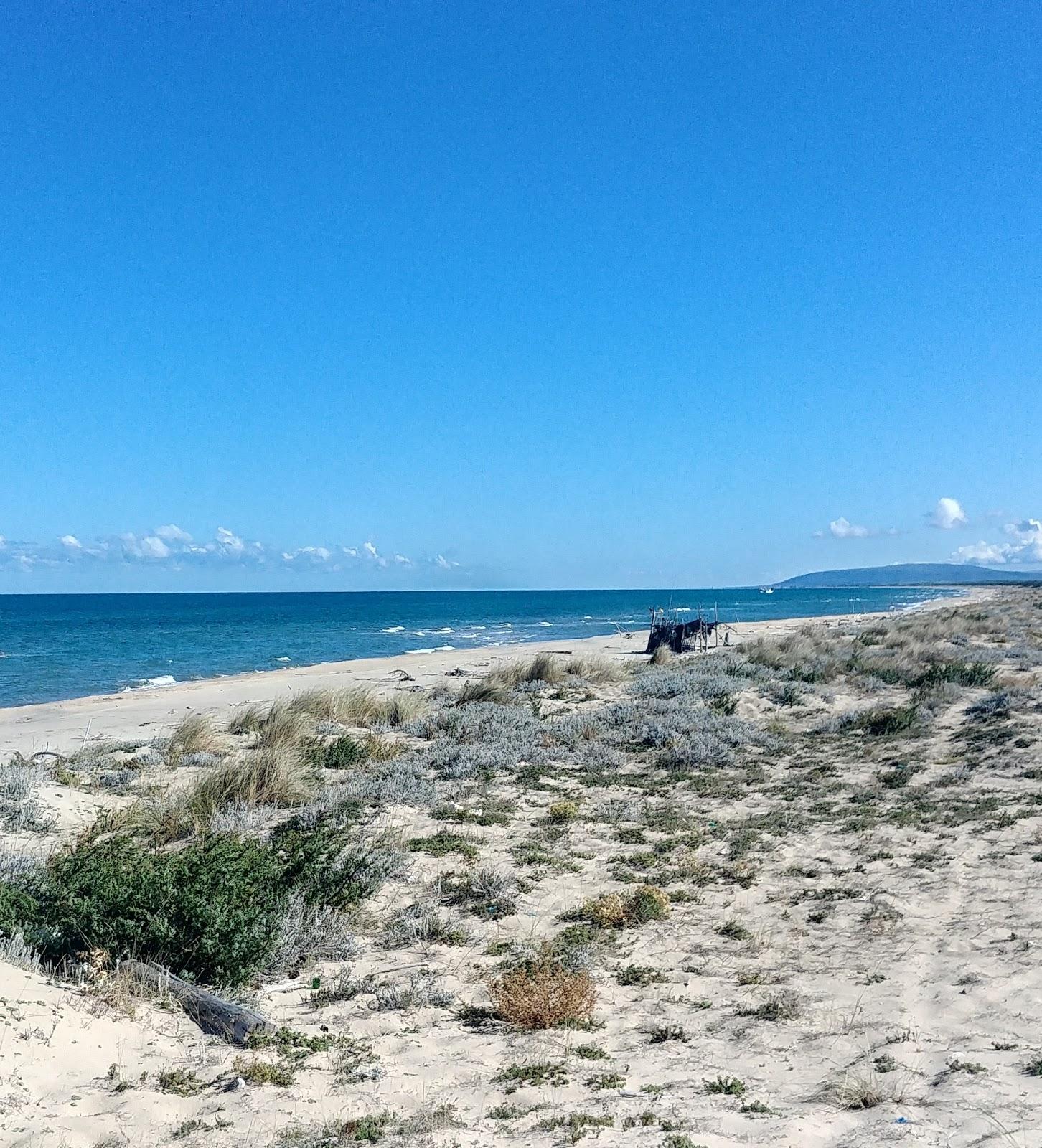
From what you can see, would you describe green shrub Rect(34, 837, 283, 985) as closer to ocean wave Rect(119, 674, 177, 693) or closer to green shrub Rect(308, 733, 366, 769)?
green shrub Rect(308, 733, 366, 769)

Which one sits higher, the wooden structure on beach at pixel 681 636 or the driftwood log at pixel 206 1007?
the wooden structure on beach at pixel 681 636

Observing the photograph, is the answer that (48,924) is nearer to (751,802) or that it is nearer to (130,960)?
(130,960)

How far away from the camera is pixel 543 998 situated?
5.32 meters

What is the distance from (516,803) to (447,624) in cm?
5905

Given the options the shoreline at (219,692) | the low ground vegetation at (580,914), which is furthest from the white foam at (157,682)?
the low ground vegetation at (580,914)

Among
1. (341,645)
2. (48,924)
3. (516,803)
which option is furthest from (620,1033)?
(341,645)

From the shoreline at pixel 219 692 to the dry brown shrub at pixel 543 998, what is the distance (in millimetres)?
11395

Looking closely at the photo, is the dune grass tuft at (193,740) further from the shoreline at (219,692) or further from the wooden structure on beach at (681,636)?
the wooden structure on beach at (681,636)

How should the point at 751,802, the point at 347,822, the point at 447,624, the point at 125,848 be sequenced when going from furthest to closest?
the point at 447,624 < the point at 751,802 < the point at 347,822 < the point at 125,848

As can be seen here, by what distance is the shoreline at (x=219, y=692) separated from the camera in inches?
667

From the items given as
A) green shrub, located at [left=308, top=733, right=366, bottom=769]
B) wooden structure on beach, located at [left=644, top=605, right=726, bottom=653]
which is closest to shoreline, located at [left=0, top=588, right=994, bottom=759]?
wooden structure on beach, located at [left=644, top=605, right=726, bottom=653]

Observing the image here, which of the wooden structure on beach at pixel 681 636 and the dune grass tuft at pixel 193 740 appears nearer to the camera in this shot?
the dune grass tuft at pixel 193 740

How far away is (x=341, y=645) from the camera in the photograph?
48.8 meters

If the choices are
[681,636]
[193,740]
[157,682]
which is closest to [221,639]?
[157,682]
